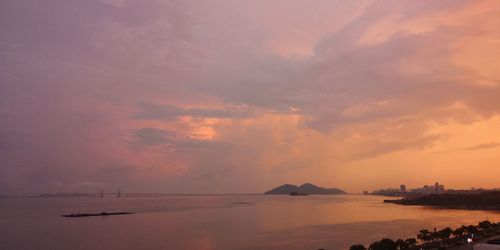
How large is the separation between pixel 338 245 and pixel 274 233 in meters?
10.4

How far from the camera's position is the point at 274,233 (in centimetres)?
4338

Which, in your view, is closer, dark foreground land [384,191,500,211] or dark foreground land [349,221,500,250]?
dark foreground land [349,221,500,250]

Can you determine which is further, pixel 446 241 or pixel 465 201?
pixel 465 201

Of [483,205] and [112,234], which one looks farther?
[483,205]

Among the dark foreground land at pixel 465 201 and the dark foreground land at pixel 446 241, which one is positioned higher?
the dark foreground land at pixel 446 241

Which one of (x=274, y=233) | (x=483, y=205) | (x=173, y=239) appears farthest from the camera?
(x=483, y=205)

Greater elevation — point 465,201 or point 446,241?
point 446,241

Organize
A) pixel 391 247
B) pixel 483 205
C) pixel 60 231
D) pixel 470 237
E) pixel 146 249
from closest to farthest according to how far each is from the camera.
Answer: pixel 391 247 → pixel 470 237 → pixel 146 249 → pixel 60 231 → pixel 483 205

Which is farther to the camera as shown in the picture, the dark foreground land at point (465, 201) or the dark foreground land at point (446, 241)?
the dark foreground land at point (465, 201)

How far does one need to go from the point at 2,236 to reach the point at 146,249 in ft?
68.3

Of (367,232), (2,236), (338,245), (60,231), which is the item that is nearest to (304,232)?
(367,232)

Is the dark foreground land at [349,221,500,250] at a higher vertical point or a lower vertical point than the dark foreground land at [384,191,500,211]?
higher

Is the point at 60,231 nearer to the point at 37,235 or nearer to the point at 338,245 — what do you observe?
the point at 37,235

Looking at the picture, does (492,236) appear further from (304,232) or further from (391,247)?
(304,232)
